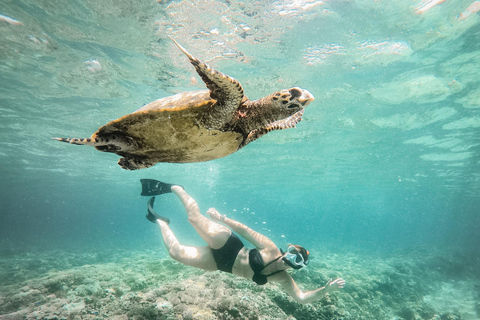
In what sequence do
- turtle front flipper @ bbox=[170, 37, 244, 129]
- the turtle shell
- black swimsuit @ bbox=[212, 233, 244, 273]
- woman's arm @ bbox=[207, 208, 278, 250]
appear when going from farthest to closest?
1. woman's arm @ bbox=[207, 208, 278, 250]
2. black swimsuit @ bbox=[212, 233, 244, 273]
3. the turtle shell
4. turtle front flipper @ bbox=[170, 37, 244, 129]

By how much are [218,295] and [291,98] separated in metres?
5.50

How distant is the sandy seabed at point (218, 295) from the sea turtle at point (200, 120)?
11.9ft

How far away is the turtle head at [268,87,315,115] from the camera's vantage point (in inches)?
91.2

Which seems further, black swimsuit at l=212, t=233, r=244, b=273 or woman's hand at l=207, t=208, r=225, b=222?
woman's hand at l=207, t=208, r=225, b=222

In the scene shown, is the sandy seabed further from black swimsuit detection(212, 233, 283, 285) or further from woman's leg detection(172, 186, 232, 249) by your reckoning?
woman's leg detection(172, 186, 232, 249)

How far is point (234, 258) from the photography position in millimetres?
5309

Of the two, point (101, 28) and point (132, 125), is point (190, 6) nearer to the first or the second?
point (101, 28)

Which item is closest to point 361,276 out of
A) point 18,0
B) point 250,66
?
point 250,66

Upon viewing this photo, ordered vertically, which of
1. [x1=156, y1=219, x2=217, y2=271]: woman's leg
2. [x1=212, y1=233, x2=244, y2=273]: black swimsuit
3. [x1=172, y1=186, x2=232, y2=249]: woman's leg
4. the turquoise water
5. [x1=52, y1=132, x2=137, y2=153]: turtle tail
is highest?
the turquoise water

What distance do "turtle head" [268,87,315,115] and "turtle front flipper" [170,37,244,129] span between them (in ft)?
1.32

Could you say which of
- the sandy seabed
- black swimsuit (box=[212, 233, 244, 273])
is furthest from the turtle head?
the sandy seabed

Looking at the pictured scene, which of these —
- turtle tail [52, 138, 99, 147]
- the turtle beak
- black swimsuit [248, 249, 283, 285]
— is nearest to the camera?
the turtle beak

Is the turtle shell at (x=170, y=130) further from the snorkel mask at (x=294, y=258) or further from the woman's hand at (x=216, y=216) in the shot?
the woman's hand at (x=216, y=216)

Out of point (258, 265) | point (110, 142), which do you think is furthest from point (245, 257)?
point (110, 142)
